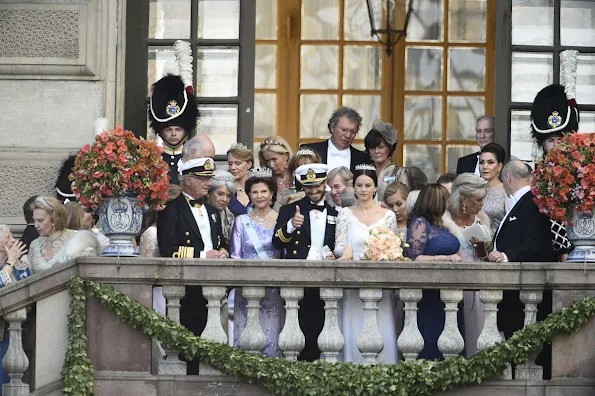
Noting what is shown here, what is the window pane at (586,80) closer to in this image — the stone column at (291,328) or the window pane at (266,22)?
the window pane at (266,22)

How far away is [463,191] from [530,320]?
3.78 ft

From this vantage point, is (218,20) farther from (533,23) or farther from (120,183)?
(120,183)

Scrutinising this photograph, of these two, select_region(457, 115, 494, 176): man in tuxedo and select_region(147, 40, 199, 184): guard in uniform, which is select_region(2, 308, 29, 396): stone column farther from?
select_region(457, 115, 494, 176): man in tuxedo

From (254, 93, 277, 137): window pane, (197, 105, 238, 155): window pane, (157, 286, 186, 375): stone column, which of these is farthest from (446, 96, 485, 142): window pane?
(157, 286, 186, 375): stone column

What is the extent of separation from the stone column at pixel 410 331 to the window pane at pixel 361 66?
21.3ft

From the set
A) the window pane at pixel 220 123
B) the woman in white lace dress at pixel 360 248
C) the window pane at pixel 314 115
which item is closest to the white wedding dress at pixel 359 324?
the woman in white lace dress at pixel 360 248

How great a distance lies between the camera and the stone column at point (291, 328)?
1129 centimetres

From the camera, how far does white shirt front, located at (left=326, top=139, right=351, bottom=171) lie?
13789 mm

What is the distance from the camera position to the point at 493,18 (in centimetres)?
1734

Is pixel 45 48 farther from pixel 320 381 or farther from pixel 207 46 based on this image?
pixel 320 381

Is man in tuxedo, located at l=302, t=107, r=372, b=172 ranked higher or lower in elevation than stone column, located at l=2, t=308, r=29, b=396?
higher

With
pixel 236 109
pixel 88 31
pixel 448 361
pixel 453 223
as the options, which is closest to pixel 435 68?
pixel 236 109

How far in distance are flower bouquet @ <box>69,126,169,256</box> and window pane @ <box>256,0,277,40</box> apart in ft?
20.6

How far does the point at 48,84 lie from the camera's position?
48.0 ft
